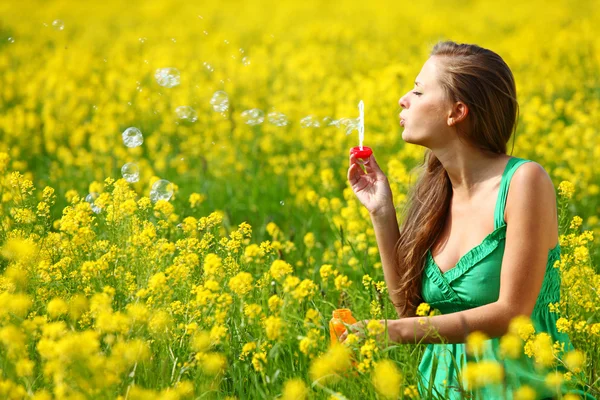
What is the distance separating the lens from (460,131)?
2.58 meters

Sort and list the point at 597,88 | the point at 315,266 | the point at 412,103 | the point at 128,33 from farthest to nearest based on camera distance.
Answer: the point at 128,33
the point at 597,88
the point at 315,266
the point at 412,103

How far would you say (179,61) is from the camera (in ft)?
30.3

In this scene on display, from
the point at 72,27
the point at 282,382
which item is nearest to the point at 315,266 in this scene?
the point at 282,382

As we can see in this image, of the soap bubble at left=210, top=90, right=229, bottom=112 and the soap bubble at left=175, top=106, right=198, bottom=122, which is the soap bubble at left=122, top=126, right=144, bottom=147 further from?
the soap bubble at left=210, top=90, right=229, bottom=112

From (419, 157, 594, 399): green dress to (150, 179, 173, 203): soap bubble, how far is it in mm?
1407

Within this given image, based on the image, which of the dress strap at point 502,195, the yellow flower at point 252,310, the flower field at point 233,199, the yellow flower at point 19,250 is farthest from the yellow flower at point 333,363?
the yellow flower at point 19,250

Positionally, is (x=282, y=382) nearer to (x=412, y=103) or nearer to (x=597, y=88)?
(x=412, y=103)

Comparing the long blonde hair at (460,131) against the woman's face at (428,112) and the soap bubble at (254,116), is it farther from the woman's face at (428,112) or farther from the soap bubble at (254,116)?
the soap bubble at (254,116)

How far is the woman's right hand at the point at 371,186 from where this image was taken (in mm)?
2705

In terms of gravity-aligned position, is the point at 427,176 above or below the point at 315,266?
above

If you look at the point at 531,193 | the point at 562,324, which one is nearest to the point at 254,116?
the point at 531,193

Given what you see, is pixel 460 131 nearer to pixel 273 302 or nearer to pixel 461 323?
pixel 461 323

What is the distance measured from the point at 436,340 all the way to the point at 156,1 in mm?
15256

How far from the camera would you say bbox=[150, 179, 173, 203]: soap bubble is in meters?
3.56
